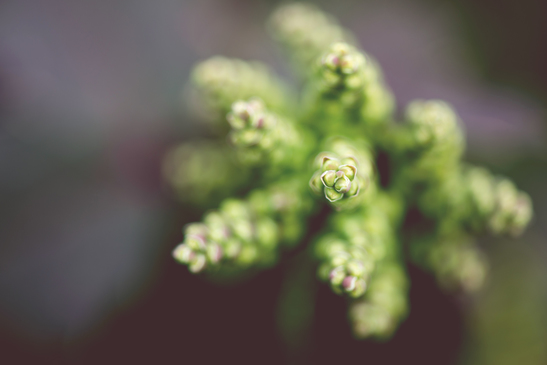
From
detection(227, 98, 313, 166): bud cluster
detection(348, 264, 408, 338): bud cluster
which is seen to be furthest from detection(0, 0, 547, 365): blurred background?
detection(227, 98, 313, 166): bud cluster

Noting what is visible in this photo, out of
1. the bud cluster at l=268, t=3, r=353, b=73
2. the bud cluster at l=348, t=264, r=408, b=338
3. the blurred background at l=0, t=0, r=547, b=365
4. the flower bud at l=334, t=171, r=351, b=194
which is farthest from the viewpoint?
the blurred background at l=0, t=0, r=547, b=365

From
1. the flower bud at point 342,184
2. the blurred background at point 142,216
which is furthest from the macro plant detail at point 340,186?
the blurred background at point 142,216

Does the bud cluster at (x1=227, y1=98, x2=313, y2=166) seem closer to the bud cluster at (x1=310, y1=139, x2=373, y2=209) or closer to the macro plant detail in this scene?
the macro plant detail

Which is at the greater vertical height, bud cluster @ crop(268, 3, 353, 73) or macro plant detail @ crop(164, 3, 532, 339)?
bud cluster @ crop(268, 3, 353, 73)

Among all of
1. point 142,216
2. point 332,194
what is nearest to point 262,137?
point 332,194

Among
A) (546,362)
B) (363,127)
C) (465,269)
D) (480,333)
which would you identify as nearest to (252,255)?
(363,127)

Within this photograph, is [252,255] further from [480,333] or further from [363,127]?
[480,333]
